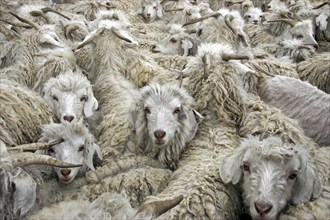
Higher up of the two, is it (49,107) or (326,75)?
(326,75)

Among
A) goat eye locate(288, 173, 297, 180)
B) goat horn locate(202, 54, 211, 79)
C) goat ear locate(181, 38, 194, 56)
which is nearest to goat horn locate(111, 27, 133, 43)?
goat ear locate(181, 38, 194, 56)

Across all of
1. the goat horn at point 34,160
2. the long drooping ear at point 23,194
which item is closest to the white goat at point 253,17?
the goat horn at point 34,160

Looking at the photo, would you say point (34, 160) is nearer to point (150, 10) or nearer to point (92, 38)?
point (92, 38)

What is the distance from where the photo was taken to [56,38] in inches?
263

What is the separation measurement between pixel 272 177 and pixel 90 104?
89.0 inches

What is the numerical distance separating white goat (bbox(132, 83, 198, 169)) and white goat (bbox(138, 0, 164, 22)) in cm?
561

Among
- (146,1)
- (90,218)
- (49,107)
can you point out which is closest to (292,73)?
(49,107)

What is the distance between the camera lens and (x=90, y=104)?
522 cm

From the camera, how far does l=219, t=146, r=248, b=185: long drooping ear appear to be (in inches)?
151

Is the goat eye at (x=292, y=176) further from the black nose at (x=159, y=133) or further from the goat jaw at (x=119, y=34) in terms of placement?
the goat jaw at (x=119, y=34)

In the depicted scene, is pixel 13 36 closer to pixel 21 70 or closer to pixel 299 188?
pixel 21 70

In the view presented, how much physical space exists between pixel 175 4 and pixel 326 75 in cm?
565

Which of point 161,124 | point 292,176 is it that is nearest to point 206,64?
point 161,124

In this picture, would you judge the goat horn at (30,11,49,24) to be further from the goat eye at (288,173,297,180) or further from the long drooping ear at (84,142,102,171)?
the goat eye at (288,173,297,180)
